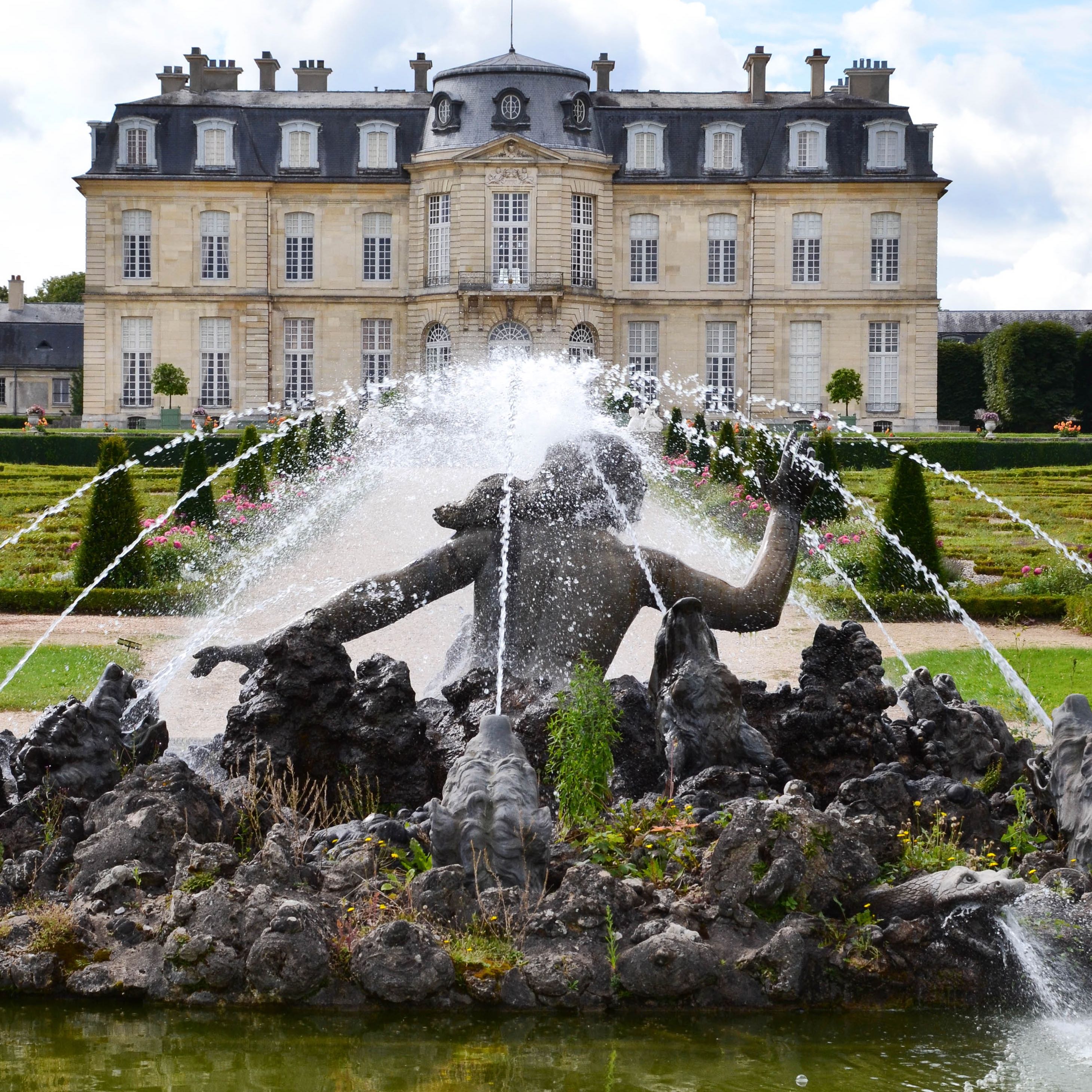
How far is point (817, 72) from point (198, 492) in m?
26.0

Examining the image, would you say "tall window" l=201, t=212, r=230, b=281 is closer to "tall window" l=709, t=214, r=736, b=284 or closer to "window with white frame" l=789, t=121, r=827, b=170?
"tall window" l=709, t=214, r=736, b=284

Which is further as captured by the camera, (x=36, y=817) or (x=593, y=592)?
(x=593, y=592)

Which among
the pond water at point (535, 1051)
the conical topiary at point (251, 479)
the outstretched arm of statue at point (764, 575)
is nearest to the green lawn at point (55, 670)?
the outstretched arm of statue at point (764, 575)

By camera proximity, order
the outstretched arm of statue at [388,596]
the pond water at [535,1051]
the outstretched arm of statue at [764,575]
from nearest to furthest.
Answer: the pond water at [535,1051], the outstretched arm of statue at [388,596], the outstretched arm of statue at [764,575]

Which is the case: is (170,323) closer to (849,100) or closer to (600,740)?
(849,100)

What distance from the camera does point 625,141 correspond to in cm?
3644

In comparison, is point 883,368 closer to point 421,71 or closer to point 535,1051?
point 421,71

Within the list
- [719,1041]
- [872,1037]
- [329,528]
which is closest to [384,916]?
[719,1041]

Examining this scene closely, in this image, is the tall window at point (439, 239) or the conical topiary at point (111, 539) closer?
the conical topiary at point (111, 539)

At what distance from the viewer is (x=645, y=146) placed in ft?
119

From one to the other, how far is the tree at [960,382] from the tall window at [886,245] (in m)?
4.30

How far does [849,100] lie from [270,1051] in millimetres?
35830

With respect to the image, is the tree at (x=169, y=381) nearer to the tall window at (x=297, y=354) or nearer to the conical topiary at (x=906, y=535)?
the tall window at (x=297, y=354)

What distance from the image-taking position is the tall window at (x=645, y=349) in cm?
3631
